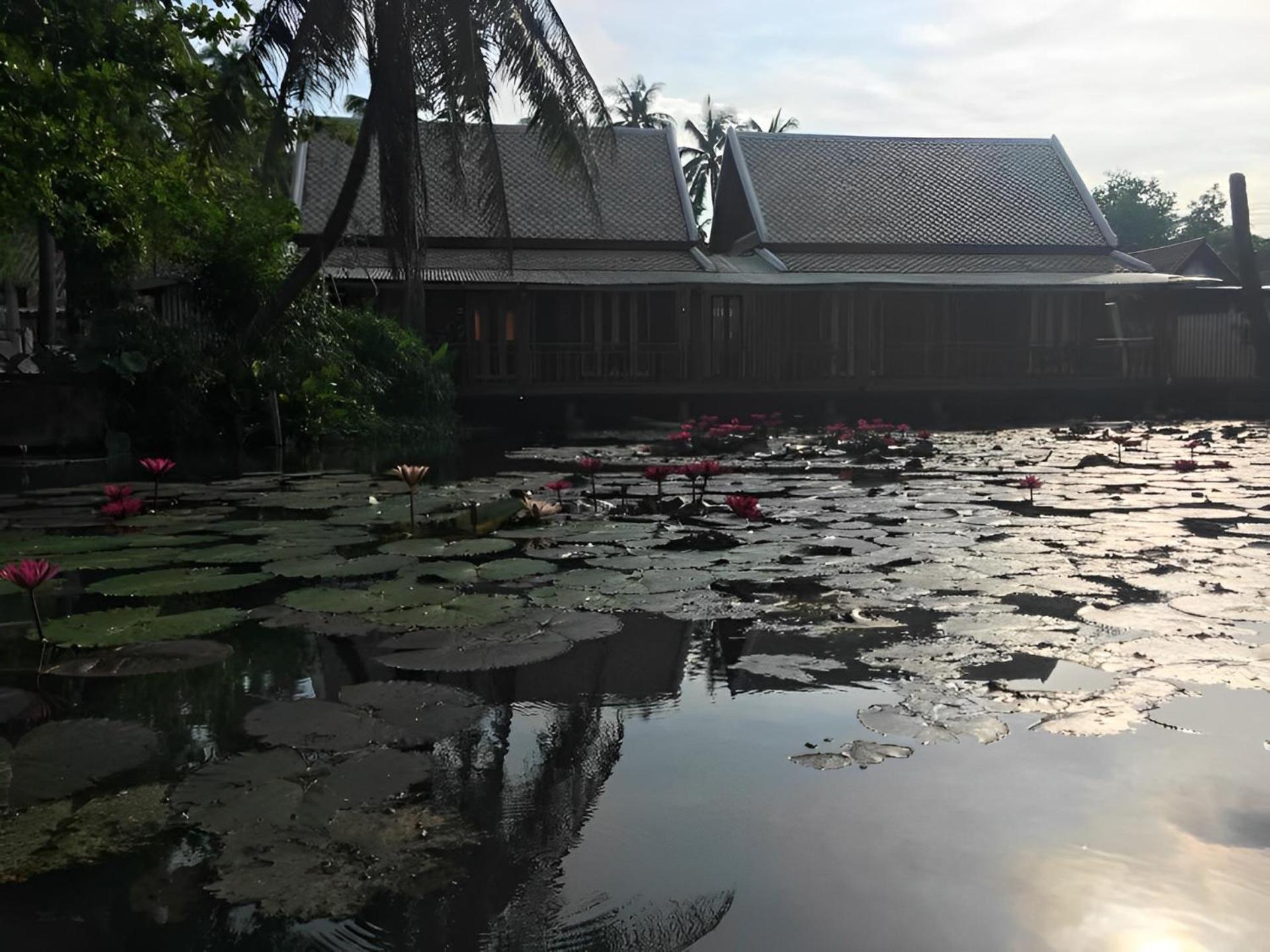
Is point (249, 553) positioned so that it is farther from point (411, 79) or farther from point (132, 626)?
point (411, 79)

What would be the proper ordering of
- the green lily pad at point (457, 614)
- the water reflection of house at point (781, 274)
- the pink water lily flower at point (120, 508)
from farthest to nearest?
the water reflection of house at point (781, 274)
the pink water lily flower at point (120, 508)
the green lily pad at point (457, 614)

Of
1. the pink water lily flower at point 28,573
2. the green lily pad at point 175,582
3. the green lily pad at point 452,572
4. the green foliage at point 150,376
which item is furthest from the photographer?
the green foliage at point 150,376

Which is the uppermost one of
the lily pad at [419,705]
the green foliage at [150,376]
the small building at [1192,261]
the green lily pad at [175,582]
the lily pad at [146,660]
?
the small building at [1192,261]

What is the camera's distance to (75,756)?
264 centimetres

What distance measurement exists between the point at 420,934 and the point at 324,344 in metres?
13.4

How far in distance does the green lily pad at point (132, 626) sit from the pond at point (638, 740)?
2 cm

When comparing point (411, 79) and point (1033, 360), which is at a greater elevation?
point (411, 79)

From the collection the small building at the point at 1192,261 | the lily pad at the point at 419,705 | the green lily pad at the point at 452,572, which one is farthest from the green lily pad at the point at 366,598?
the small building at the point at 1192,261

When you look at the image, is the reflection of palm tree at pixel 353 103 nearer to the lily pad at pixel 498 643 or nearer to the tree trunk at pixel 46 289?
the tree trunk at pixel 46 289

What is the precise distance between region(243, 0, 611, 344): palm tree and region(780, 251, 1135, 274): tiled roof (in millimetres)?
8927

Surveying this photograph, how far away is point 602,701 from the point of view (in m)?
3.22

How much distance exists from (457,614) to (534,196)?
20.1 meters

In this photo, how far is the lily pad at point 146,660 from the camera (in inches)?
134

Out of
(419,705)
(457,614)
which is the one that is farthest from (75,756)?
(457,614)
